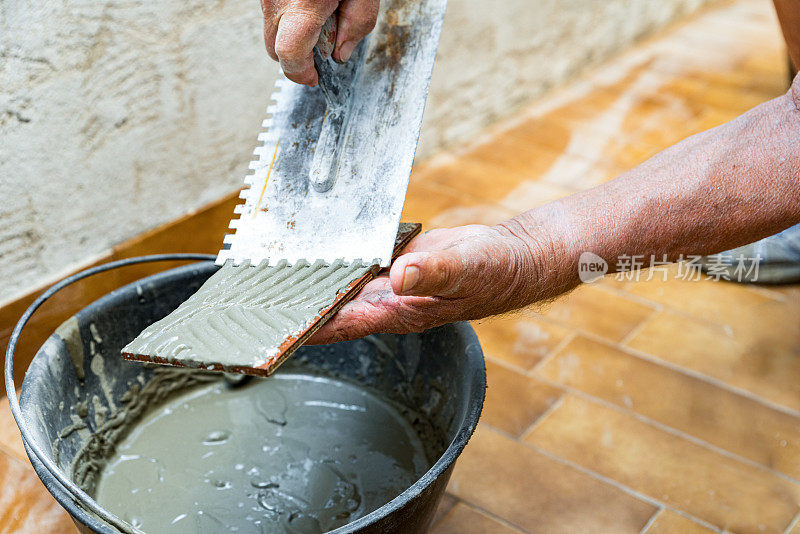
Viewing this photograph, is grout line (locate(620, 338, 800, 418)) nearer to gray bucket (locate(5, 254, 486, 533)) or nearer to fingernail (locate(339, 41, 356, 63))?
gray bucket (locate(5, 254, 486, 533))

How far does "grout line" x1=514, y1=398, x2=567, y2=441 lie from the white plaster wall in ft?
2.90

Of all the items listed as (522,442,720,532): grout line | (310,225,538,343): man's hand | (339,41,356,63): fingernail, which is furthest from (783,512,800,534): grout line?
(339,41,356,63): fingernail

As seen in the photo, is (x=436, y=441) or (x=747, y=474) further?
(x=747, y=474)

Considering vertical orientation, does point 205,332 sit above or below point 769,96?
above

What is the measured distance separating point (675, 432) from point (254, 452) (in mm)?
819

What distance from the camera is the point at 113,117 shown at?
57.6 inches

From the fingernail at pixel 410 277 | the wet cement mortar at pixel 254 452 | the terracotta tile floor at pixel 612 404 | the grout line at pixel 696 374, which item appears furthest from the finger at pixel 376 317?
the grout line at pixel 696 374

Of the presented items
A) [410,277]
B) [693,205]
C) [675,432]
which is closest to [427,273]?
[410,277]

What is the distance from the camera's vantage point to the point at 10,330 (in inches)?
55.9

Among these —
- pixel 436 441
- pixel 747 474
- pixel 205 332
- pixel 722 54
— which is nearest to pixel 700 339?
pixel 747 474

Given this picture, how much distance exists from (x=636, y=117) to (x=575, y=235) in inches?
70.5

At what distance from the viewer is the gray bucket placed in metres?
0.87

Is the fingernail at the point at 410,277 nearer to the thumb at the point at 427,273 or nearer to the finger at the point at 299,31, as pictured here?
the thumb at the point at 427,273

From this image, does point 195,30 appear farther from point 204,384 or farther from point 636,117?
Answer: point 636,117
